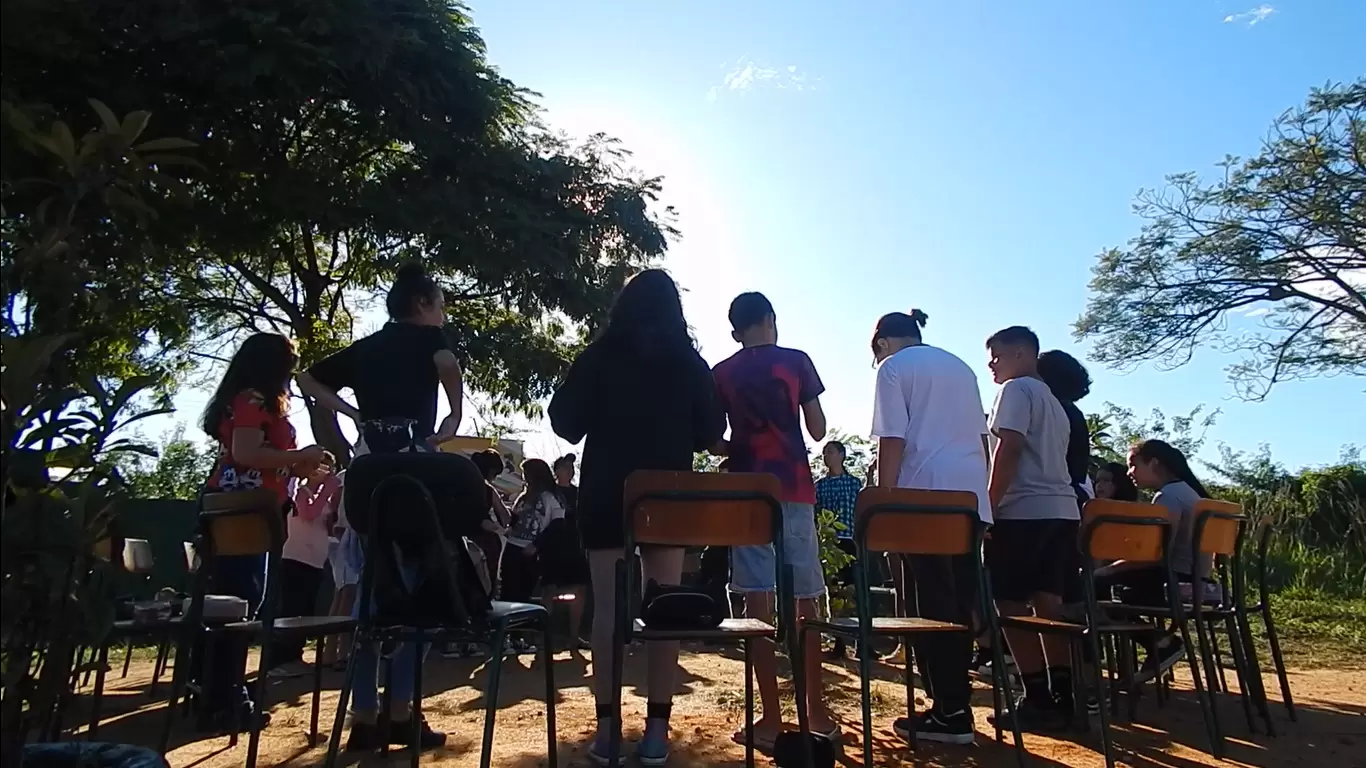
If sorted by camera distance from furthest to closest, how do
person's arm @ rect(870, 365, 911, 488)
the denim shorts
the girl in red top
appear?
the girl in red top < person's arm @ rect(870, 365, 911, 488) < the denim shorts

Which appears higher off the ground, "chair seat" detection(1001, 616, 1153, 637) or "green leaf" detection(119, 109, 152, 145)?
"green leaf" detection(119, 109, 152, 145)

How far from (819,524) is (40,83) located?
5.73m

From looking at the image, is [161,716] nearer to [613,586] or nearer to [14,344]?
[613,586]

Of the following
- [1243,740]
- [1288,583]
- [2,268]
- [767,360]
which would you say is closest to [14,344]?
[2,268]

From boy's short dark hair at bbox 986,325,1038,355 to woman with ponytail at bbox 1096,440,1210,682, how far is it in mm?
1093

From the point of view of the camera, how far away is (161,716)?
464 cm

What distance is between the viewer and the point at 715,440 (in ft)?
12.0

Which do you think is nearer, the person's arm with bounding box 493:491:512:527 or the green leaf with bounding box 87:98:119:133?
the green leaf with bounding box 87:98:119:133

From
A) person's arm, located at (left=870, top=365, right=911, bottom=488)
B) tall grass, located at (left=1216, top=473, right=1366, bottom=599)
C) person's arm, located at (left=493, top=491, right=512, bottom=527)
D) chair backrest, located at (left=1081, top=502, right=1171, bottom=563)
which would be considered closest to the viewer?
chair backrest, located at (left=1081, top=502, right=1171, bottom=563)

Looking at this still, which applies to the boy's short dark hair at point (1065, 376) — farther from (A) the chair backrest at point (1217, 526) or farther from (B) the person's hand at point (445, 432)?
(B) the person's hand at point (445, 432)

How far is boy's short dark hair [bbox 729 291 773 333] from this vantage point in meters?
3.98

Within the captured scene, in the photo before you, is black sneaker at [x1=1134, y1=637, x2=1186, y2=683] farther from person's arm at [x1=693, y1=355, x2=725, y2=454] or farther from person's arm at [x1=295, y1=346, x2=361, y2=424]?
person's arm at [x1=295, y1=346, x2=361, y2=424]

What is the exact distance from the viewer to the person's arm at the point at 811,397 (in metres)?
3.92

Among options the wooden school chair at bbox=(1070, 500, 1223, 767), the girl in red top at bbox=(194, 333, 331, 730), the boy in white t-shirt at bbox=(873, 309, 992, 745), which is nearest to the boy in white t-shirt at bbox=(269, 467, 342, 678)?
the girl in red top at bbox=(194, 333, 331, 730)
